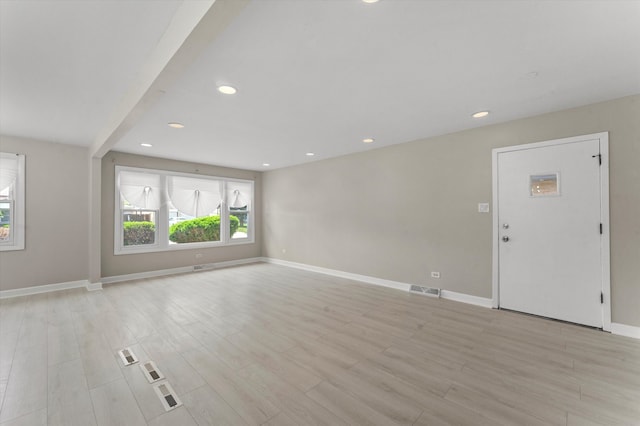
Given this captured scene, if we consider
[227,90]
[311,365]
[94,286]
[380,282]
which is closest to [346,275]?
[380,282]

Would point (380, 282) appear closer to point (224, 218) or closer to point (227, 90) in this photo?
point (227, 90)

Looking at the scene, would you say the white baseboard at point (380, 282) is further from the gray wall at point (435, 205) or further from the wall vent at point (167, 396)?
the wall vent at point (167, 396)

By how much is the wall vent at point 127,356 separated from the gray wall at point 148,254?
3.39 metres

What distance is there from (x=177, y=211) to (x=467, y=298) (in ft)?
19.9

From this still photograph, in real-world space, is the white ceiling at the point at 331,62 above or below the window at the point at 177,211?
above

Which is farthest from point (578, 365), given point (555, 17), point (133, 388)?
point (133, 388)

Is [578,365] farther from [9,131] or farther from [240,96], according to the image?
[9,131]

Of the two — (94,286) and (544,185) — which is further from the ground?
(544,185)

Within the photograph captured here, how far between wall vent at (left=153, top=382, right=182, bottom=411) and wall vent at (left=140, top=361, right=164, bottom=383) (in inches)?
3.9

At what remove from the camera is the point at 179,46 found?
1.62 m

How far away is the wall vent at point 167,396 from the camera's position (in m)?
1.76

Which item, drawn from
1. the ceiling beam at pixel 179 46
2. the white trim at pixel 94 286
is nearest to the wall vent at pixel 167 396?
the ceiling beam at pixel 179 46

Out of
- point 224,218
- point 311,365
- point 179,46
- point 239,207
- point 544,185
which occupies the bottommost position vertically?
point 311,365

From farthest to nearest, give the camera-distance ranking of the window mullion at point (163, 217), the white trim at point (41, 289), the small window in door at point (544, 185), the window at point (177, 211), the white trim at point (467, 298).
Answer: the window mullion at point (163, 217), the window at point (177, 211), the white trim at point (41, 289), the white trim at point (467, 298), the small window in door at point (544, 185)
